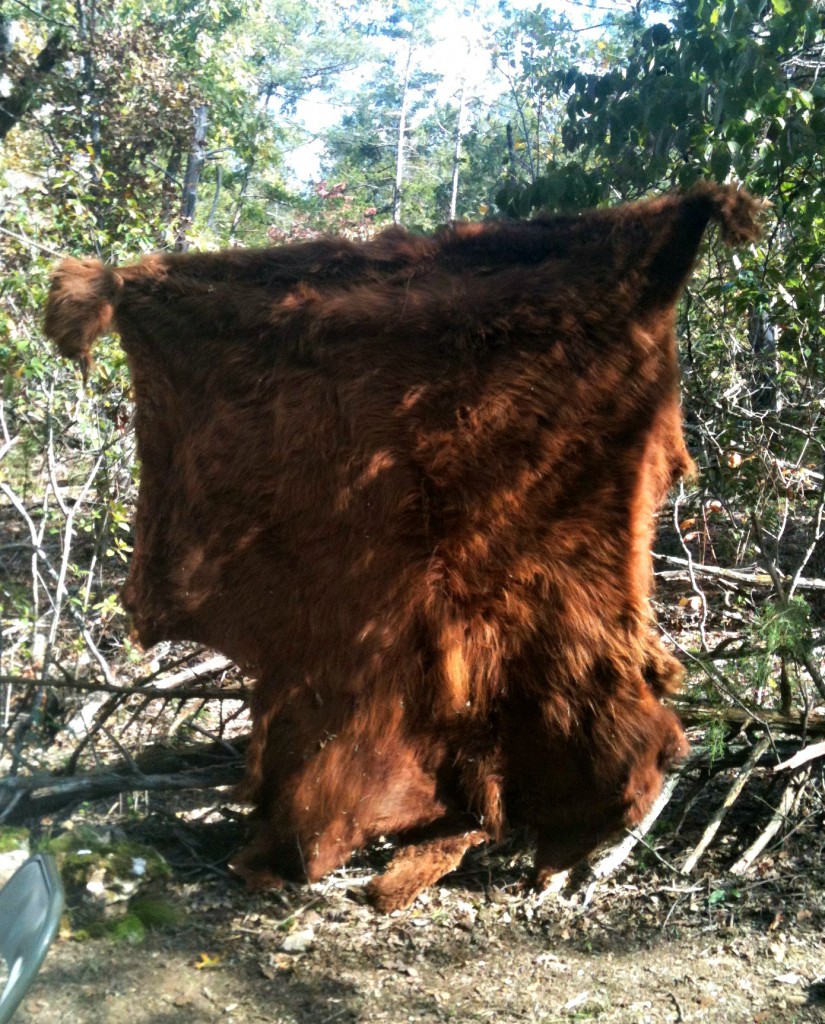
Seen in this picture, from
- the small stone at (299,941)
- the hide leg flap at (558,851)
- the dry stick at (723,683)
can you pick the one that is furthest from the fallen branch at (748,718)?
the small stone at (299,941)

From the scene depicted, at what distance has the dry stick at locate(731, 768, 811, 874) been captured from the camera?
3.17m

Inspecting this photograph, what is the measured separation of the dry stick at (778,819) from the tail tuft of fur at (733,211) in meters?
2.24

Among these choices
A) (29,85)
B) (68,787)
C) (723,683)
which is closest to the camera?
(68,787)

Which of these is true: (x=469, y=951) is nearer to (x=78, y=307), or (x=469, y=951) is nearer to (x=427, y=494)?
(x=427, y=494)

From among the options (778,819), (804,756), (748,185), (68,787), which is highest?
(748,185)

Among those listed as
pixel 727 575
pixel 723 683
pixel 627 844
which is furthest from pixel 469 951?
pixel 727 575

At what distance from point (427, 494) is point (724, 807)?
196 centimetres

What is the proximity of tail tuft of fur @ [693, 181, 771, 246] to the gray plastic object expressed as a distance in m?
1.84

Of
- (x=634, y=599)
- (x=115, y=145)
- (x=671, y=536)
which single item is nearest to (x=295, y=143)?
(x=115, y=145)

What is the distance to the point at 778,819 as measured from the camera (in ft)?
10.8

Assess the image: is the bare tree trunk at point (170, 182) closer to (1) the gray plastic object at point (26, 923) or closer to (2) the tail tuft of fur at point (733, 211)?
(2) the tail tuft of fur at point (733, 211)

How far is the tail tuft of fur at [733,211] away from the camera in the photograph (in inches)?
77.3

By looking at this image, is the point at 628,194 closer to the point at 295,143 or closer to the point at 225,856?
the point at 225,856

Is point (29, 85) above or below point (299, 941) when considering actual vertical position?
above
